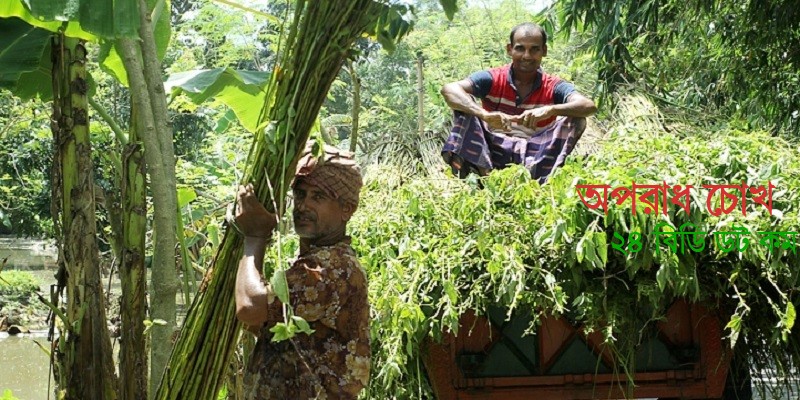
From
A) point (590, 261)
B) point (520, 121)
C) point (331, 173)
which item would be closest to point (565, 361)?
point (590, 261)

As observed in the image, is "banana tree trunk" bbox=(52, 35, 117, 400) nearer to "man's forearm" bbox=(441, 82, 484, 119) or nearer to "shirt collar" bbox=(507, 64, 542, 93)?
"man's forearm" bbox=(441, 82, 484, 119)

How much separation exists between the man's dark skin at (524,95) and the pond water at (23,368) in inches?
248

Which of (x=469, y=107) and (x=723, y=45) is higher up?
(x=723, y=45)

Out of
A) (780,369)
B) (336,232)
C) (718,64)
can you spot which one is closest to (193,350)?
(336,232)

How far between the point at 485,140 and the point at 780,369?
148 cm

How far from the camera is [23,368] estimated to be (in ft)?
35.8

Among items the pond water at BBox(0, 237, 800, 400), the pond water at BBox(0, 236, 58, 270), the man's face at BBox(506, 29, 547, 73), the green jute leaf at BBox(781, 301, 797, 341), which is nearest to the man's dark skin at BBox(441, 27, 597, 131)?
the man's face at BBox(506, 29, 547, 73)

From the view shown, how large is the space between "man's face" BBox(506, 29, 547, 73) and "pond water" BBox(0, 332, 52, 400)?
6.36 meters

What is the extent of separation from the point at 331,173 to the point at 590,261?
3.07 feet

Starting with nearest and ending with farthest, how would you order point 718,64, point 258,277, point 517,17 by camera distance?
1. point 258,277
2. point 718,64
3. point 517,17

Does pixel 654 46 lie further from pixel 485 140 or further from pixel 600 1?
pixel 485 140

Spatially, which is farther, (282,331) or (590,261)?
(590,261)

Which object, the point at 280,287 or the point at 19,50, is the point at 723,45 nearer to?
the point at 19,50

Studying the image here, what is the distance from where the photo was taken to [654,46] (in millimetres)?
7375
